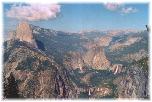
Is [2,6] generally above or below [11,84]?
above

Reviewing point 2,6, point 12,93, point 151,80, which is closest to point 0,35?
point 2,6

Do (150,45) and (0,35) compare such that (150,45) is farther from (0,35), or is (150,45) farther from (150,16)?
(0,35)

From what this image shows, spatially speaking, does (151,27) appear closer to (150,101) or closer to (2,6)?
(150,101)

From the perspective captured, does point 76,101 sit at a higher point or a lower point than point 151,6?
lower

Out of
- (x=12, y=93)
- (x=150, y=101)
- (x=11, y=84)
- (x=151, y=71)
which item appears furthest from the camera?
(x=11, y=84)

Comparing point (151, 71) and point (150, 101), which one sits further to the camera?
point (151, 71)

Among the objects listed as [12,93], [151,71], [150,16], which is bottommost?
[12,93]

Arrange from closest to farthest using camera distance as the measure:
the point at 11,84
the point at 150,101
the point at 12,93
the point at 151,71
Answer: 1. the point at 150,101
2. the point at 151,71
3. the point at 12,93
4. the point at 11,84

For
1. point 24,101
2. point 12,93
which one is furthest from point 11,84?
point 24,101

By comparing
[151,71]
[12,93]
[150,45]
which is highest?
[150,45]
